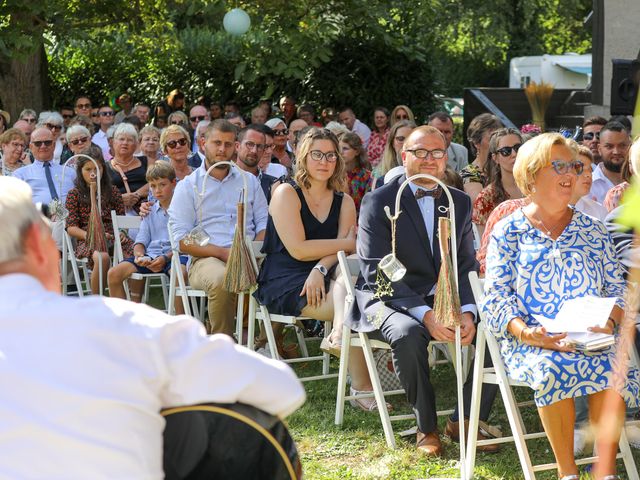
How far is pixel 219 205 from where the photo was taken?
Answer: 311 inches

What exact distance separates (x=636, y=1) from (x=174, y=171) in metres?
9.24

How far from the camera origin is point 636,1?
1532cm

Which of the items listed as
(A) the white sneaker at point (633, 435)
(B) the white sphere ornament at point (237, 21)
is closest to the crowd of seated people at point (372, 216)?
(A) the white sneaker at point (633, 435)

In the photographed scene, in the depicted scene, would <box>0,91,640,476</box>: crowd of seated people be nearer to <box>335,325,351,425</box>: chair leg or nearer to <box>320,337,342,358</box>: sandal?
<box>320,337,342,358</box>: sandal

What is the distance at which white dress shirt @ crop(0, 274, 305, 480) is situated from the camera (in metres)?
2.12

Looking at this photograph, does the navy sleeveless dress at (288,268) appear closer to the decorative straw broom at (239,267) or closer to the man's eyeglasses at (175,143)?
the decorative straw broom at (239,267)

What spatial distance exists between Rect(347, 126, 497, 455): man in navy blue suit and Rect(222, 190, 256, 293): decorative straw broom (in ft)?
3.41

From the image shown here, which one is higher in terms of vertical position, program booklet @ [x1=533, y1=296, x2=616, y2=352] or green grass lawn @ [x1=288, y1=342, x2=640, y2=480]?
program booklet @ [x1=533, y1=296, x2=616, y2=352]

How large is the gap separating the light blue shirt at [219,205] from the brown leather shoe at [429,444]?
2.74 meters

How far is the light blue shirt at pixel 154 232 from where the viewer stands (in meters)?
8.55

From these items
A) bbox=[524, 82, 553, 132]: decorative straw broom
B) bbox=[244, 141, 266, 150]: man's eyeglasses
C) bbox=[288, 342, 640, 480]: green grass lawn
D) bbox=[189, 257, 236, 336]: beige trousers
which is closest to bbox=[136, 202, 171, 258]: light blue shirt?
bbox=[244, 141, 266, 150]: man's eyeglasses

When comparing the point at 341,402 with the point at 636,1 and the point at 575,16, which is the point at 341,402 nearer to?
the point at 636,1

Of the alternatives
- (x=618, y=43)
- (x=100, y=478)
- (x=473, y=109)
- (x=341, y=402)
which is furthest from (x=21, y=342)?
(x=473, y=109)

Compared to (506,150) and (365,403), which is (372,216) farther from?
(506,150)
